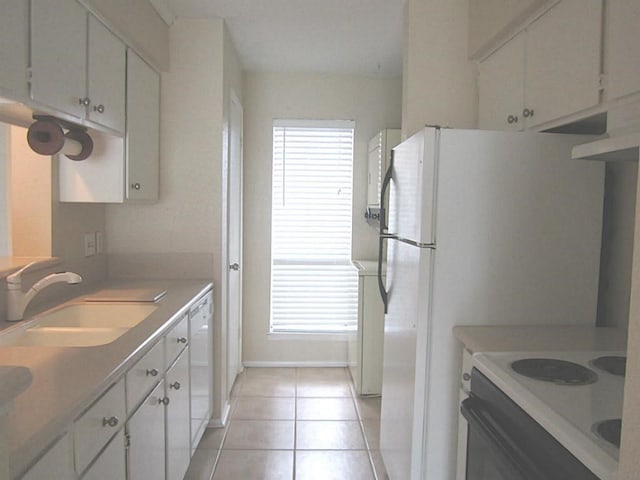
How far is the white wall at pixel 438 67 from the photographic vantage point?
7.92ft

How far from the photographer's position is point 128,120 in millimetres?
2260

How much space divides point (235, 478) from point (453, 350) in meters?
Answer: 1.35

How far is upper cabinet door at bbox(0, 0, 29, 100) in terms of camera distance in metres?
1.31

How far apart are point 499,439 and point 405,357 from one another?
29.8 inches

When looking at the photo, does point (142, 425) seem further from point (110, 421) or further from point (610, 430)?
point (610, 430)

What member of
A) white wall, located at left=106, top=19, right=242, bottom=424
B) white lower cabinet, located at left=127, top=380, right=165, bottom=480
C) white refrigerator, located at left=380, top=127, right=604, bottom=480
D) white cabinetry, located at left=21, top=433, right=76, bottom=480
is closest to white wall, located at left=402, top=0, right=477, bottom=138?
white refrigerator, located at left=380, top=127, right=604, bottom=480

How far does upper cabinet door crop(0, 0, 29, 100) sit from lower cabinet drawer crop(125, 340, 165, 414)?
91 cm

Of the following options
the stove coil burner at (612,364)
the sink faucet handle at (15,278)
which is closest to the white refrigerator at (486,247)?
the stove coil burner at (612,364)

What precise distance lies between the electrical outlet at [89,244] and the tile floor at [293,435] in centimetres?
125

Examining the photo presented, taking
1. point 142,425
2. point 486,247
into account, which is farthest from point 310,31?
point 142,425

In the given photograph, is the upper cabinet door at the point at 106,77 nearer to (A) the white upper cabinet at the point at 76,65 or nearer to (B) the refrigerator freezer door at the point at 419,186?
(A) the white upper cabinet at the point at 76,65

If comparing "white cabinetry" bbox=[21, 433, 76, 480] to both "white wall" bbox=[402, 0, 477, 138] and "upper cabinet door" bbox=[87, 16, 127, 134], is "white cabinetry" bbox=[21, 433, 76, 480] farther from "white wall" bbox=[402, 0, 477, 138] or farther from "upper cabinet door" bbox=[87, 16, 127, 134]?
"white wall" bbox=[402, 0, 477, 138]

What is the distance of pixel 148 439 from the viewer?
1612 mm

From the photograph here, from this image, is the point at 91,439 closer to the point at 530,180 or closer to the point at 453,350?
the point at 453,350
